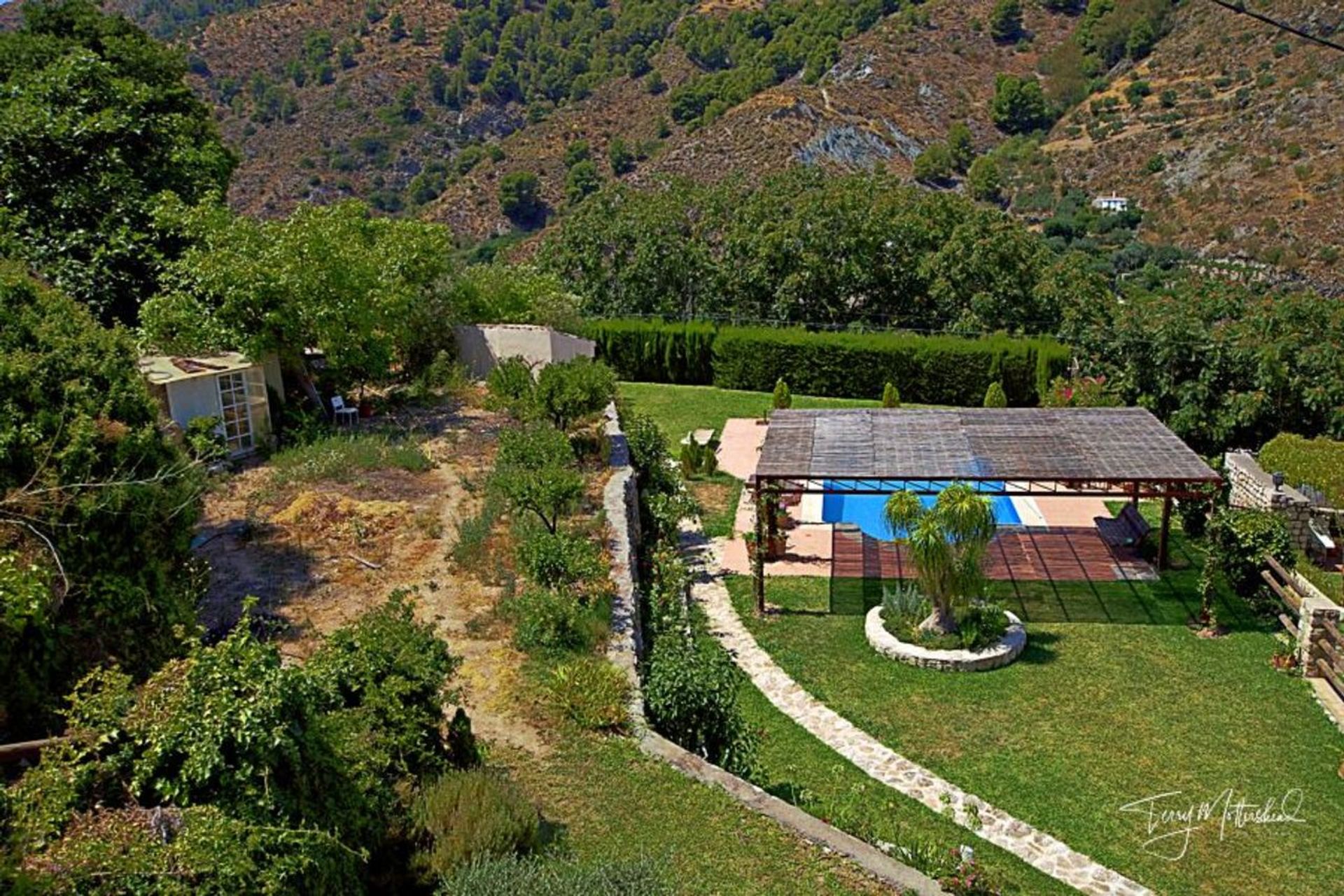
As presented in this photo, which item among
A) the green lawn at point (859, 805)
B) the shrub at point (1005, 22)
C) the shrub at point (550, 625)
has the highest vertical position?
the shrub at point (1005, 22)

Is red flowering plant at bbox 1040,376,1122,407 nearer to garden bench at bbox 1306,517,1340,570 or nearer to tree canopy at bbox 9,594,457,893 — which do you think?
garden bench at bbox 1306,517,1340,570

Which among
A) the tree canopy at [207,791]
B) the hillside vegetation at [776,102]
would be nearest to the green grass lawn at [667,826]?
the tree canopy at [207,791]

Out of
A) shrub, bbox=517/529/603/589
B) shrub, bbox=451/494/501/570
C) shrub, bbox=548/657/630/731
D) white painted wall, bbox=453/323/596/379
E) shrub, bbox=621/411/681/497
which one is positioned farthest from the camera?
white painted wall, bbox=453/323/596/379

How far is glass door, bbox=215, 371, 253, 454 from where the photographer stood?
703 inches

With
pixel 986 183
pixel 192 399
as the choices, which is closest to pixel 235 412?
pixel 192 399

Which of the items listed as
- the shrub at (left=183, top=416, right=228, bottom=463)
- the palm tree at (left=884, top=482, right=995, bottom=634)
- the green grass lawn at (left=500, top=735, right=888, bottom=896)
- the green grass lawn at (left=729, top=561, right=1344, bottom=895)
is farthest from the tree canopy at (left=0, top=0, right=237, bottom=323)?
the palm tree at (left=884, top=482, right=995, bottom=634)

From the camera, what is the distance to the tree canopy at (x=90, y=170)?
1902cm

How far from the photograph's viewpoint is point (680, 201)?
38.2 metres

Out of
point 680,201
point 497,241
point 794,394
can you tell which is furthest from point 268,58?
point 794,394

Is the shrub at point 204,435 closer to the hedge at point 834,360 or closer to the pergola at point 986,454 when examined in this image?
the pergola at point 986,454

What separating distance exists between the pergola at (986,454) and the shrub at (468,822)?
792 centimetres

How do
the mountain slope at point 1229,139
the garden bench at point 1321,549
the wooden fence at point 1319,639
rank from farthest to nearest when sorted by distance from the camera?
1. the mountain slope at point 1229,139
2. the garden bench at point 1321,549
3. the wooden fence at point 1319,639

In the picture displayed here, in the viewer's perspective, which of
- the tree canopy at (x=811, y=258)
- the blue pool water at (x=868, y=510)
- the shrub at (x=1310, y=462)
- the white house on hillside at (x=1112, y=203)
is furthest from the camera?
the white house on hillside at (x=1112, y=203)

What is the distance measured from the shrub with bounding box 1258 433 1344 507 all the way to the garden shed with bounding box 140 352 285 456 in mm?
17076
